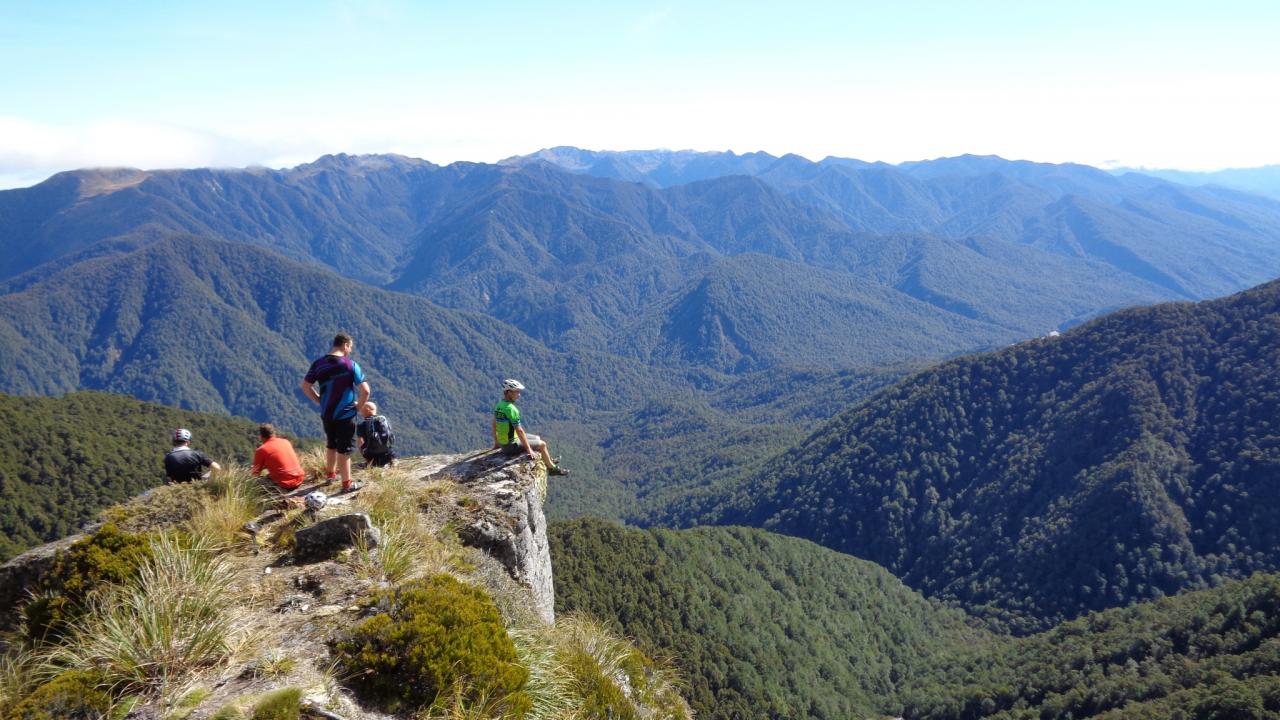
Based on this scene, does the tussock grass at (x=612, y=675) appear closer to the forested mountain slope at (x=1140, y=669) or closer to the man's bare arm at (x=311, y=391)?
the man's bare arm at (x=311, y=391)

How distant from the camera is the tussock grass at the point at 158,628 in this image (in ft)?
24.4

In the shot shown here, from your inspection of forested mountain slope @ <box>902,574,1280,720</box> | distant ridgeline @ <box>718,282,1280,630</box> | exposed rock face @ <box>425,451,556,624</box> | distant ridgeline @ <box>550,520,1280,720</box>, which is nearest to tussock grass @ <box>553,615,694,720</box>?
exposed rock face @ <box>425,451,556,624</box>

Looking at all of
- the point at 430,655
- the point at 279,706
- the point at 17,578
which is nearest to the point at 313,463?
the point at 17,578

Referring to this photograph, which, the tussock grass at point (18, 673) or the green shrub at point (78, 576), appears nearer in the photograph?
the tussock grass at point (18, 673)

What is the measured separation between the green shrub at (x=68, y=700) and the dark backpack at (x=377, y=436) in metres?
8.70

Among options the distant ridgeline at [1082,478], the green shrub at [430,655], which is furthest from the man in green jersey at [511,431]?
the distant ridgeline at [1082,478]

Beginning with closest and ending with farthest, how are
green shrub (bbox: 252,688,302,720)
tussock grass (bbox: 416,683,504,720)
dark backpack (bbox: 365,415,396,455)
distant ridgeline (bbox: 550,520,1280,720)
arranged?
green shrub (bbox: 252,688,302,720)
tussock grass (bbox: 416,683,504,720)
dark backpack (bbox: 365,415,396,455)
distant ridgeline (bbox: 550,520,1280,720)

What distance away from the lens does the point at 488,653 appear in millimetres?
8148

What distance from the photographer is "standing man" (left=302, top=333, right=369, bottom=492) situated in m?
13.9

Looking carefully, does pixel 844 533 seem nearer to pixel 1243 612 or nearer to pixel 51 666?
pixel 1243 612

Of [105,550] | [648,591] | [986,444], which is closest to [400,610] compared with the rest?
[105,550]

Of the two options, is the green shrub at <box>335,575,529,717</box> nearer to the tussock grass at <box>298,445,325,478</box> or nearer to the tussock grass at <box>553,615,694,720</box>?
the tussock grass at <box>553,615,694,720</box>

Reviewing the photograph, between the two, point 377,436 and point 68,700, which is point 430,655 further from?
point 377,436

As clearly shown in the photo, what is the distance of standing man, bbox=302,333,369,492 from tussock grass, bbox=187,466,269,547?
5.57 feet
